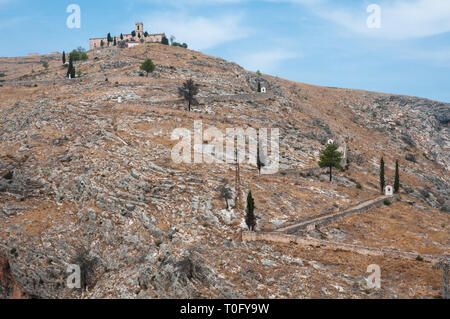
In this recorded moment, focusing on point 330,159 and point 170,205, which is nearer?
point 170,205

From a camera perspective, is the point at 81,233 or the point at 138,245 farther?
the point at 81,233

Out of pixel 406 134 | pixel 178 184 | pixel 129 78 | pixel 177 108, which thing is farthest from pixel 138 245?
pixel 406 134

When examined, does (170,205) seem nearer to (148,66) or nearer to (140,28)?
(148,66)

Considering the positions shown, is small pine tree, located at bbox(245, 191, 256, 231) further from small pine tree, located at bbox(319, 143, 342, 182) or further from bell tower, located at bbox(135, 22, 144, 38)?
bell tower, located at bbox(135, 22, 144, 38)

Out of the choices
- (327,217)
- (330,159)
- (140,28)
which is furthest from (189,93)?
(140,28)

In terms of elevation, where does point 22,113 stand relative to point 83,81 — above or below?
below

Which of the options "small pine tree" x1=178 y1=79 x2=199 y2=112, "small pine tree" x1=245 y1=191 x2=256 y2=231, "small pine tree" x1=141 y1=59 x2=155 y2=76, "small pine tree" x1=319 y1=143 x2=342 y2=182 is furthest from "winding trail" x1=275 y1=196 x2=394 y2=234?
"small pine tree" x1=141 y1=59 x2=155 y2=76

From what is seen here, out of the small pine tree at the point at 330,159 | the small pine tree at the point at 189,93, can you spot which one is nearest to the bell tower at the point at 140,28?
the small pine tree at the point at 189,93
